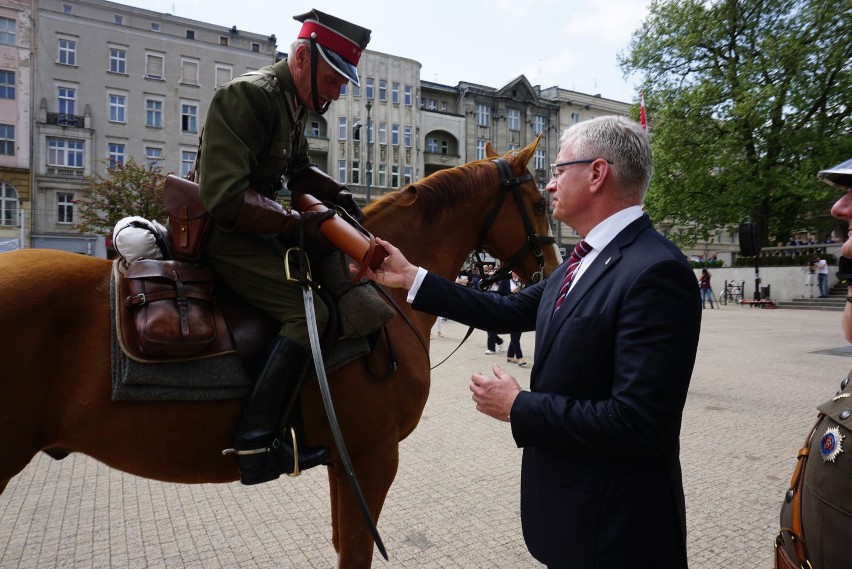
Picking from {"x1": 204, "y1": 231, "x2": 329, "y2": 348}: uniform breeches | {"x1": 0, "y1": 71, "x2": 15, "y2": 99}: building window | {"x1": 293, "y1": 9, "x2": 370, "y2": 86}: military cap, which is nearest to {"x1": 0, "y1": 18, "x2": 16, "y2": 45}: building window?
{"x1": 0, "y1": 71, "x2": 15, "y2": 99}: building window

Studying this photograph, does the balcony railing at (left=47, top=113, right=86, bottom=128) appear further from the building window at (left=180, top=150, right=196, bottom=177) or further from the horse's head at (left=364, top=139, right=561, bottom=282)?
the horse's head at (left=364, top=139, right=561, bottom=282)

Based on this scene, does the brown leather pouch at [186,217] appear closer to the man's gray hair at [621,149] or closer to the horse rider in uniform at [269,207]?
the horse rider in uniform at [269,207]

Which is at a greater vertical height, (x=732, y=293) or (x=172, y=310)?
(x=172, y=310)

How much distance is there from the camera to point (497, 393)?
1.69 m

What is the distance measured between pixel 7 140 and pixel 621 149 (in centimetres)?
4060

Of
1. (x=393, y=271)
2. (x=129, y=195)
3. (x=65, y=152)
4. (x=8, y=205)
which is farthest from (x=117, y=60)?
(x=393, y=271)

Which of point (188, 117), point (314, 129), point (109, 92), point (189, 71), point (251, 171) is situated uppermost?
point (189, 71)

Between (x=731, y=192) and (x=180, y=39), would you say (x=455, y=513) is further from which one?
(x=180, y=39)

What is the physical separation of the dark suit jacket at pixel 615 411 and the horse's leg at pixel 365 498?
41.0 inches

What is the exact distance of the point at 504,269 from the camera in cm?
371

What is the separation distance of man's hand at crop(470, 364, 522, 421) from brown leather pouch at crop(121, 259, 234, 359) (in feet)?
4.04

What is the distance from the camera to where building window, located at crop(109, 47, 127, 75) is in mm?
34875

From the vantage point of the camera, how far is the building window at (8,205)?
31.5 m

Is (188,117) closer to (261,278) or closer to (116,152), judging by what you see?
(116,152)
